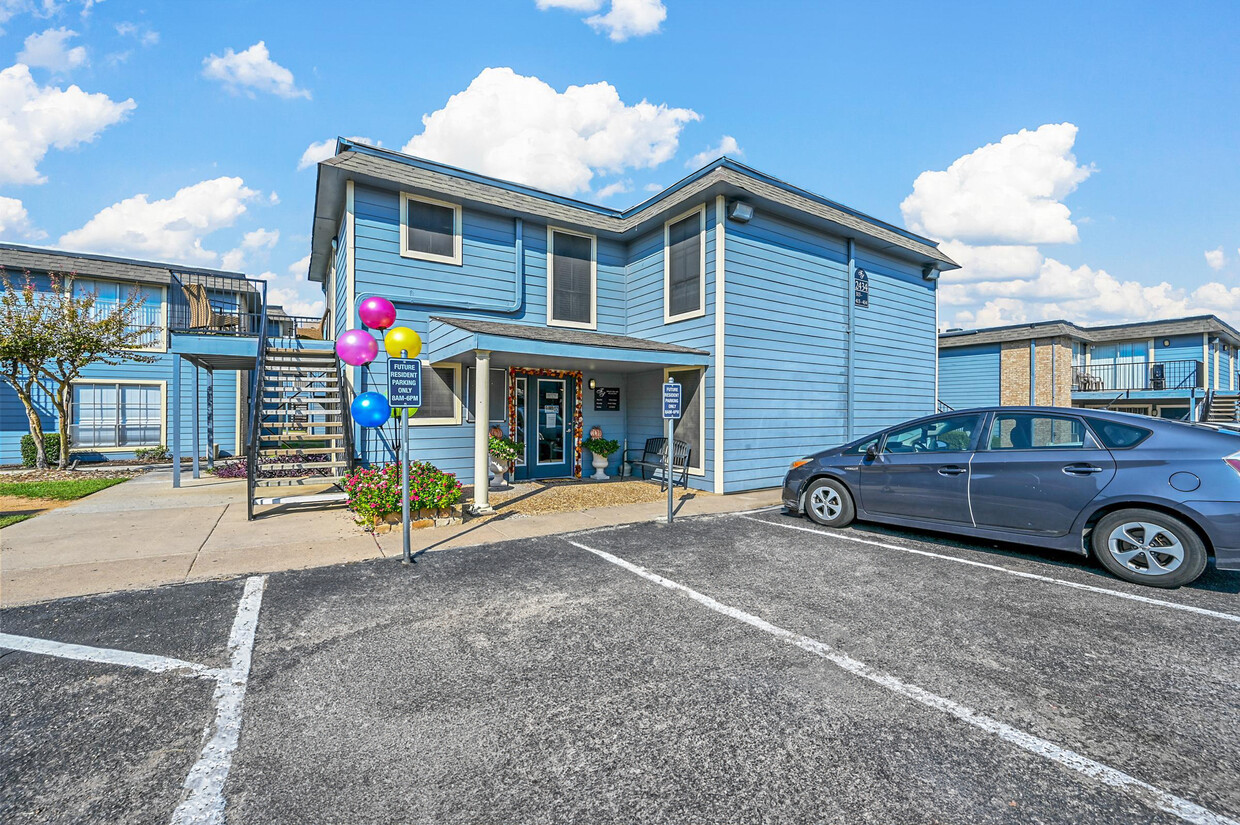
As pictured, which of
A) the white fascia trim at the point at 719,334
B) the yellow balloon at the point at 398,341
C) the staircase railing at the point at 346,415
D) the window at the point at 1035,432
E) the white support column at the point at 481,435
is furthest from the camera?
the white fascia trim at the point at 719,334

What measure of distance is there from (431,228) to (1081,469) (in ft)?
32.3

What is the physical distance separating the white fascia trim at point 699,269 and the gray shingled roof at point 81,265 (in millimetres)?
10750

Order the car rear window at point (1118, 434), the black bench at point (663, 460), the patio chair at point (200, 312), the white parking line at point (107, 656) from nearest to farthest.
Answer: the white parking line at point (107, 656) < the car rear window at point (1118, 434) < the black bench at point (663, 460) < the patio chair at point (200, 312)

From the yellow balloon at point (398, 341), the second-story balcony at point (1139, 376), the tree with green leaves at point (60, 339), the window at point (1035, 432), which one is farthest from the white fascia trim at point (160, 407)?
the second-story balcony at point (1139, 376)

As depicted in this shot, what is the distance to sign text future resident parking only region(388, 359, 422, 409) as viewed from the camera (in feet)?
17.3

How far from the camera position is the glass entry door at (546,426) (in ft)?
35.8

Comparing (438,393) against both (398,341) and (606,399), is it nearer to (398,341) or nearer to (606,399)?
(398,341)

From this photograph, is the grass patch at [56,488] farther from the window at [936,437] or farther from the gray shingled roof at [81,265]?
the window at [936,437]

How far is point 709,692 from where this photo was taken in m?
2.92

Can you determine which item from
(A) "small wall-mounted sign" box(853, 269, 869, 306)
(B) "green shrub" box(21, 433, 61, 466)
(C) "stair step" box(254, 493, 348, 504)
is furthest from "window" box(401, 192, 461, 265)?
(B) "green shrub" box(21, 433, 61, 466)

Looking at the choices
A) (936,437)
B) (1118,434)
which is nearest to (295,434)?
(936,437)

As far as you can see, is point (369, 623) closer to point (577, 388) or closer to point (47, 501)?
point (577, 388)

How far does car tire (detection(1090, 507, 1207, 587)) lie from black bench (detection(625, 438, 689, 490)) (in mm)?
5992

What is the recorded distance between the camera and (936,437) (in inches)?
238
